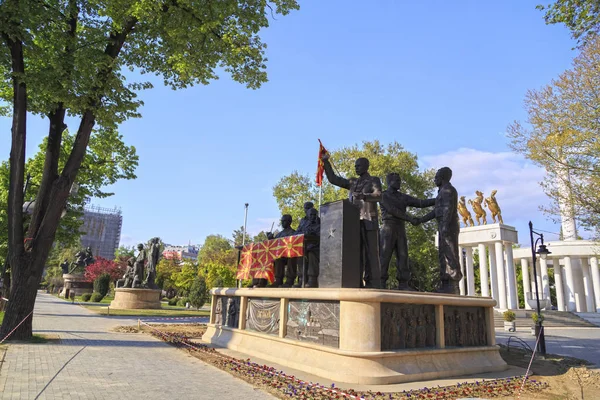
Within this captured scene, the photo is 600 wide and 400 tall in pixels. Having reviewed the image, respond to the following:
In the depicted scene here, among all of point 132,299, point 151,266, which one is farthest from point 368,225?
point 151,266

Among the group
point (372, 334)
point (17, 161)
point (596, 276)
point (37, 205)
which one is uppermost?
point (17, 161)

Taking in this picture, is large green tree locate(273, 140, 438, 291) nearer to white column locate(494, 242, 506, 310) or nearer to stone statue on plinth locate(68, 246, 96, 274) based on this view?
white column locate(494, 242, 506, 310)

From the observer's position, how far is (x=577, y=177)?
15.1 metres

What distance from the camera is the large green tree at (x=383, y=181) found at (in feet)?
91.2

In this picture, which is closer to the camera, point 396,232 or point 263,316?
point 263,316

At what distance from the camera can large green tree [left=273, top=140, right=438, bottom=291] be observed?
2779 cm

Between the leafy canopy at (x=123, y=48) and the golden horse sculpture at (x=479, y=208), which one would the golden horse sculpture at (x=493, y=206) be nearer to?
the golden horse sculpture at (x=479, y=208)

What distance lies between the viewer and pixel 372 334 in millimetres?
6957

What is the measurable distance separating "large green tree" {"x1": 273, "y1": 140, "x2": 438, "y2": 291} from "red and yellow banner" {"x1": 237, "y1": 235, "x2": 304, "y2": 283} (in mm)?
16478

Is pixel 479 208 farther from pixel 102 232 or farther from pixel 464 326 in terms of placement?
pixel 102 232

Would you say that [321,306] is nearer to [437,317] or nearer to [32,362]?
[437,317]

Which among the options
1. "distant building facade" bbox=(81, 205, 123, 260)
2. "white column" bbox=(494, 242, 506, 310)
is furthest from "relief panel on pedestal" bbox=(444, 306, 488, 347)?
"distant building facade" bbox=(81, 205, 123, 260)

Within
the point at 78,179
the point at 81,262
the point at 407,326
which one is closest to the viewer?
the point at 407,326

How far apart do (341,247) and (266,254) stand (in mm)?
3464
